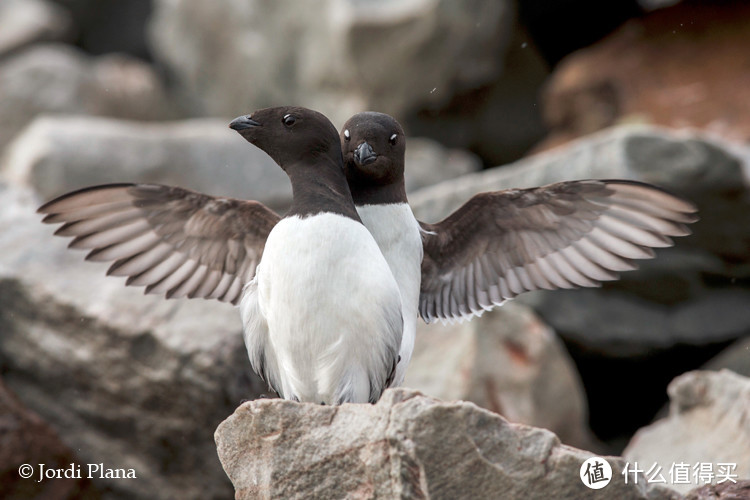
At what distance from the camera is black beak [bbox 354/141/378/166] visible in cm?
377

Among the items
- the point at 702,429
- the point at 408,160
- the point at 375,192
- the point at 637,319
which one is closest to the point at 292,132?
the point at 375,192

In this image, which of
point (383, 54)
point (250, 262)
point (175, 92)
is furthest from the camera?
point (175, 92)

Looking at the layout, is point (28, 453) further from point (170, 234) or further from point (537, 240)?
point (537, 240)

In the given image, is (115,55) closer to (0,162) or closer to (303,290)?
(0,162)

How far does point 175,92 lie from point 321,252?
8978 mm

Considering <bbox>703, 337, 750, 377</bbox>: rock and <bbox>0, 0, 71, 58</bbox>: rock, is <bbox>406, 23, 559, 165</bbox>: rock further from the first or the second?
<bbox>703, 337, 750, 377</bbox>: rock

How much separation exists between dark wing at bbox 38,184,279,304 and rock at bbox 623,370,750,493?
2497 mm

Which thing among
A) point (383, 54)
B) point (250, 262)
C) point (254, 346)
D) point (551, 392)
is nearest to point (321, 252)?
point (254, 346)

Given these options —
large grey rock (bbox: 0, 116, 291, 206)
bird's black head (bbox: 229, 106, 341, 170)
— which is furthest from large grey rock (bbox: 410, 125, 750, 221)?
bird's black head (bbox: 229, 106, 341, 170)

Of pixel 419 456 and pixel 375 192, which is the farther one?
pixel 375 192

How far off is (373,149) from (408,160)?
5.84 metres

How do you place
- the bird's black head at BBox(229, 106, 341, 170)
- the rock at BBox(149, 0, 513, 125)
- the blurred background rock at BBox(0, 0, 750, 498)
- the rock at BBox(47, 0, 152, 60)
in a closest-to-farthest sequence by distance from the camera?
the bird's black head at BBox(229, 106, 341, 170)
the blurred background rock at BBox(0, 0, 750, 498)
the rock at BBox(149, 0, 513, 125)
the rock at BBox(47, 0, 152, 60)

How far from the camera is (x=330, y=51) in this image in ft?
33.8

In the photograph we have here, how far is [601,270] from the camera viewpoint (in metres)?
4.39
